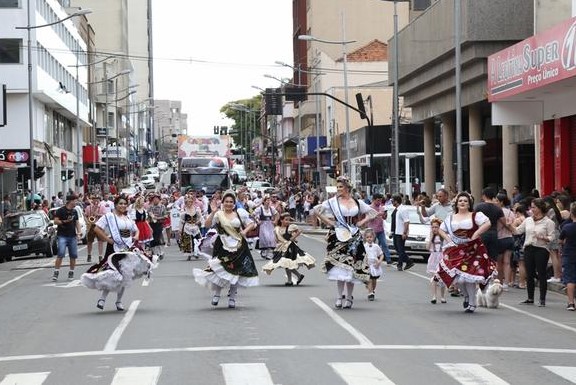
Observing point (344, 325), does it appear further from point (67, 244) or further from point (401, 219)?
point (401, 219)

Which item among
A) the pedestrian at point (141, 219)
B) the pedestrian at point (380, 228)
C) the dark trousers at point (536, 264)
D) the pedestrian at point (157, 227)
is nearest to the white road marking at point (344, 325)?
the dark trousers at point (536, 264)

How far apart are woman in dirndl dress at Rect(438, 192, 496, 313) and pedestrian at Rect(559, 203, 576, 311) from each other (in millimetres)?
1444

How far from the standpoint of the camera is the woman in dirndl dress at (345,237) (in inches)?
687

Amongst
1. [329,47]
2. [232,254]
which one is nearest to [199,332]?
[232,254]

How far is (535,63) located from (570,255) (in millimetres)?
11722

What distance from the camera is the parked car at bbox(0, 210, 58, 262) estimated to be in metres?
35.3

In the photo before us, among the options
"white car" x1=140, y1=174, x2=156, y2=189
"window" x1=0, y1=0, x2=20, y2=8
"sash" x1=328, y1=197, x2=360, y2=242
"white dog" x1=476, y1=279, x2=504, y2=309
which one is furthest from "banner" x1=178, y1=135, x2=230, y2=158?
"white car" x1=140, y1=174, x2=156, y2=189

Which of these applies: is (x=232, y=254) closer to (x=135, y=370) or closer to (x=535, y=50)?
(x=135, y=370)

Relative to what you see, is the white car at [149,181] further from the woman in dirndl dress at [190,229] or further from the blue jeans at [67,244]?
the blue jeans at [67,244]

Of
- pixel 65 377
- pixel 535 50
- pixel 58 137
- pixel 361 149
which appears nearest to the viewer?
pixel 65 377

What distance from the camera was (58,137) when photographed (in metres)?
77.3

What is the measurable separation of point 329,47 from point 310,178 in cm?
1250

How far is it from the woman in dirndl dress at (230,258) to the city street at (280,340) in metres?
0.43

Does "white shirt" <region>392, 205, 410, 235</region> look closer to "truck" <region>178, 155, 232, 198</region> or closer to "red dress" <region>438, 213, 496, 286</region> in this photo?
"red dress" <region>438, 213, 496, 286</region>
